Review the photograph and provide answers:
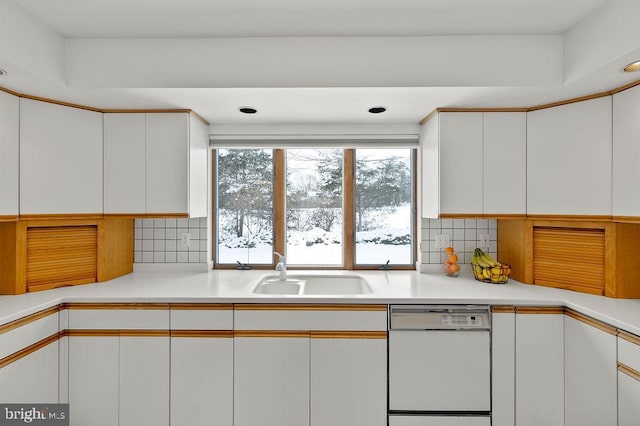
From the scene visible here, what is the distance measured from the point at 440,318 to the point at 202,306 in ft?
4.46

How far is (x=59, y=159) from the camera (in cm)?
207

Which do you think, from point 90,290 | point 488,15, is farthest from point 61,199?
point 488,15

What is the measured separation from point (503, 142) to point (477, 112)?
0.26 meters

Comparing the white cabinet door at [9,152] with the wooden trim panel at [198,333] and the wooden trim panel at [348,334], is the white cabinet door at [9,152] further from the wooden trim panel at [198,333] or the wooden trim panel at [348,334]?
the wooden trim panel at [348,334]

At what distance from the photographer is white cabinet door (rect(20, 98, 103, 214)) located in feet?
6.39

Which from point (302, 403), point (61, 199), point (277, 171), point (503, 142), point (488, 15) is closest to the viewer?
point (488, 15)

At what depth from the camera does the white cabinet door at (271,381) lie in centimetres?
190

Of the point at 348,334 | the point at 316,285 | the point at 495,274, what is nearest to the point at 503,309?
the point at 495,274

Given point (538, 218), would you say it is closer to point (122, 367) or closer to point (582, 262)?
point (582, 262)

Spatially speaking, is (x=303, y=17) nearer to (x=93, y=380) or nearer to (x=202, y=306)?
(x=202, y=306)

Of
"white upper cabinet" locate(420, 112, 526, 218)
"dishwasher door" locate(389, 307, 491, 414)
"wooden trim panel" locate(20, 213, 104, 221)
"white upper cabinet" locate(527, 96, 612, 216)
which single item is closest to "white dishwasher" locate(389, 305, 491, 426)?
"dishwasher door" locate(389, 307, 491, 414)

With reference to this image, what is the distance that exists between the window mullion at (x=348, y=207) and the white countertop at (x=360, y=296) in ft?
1.43

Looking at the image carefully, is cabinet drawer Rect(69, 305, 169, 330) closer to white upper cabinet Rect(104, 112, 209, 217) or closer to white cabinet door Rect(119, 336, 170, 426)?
white cabinet door Rect(119, 336, 170, 426)

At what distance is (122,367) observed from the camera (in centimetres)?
193
